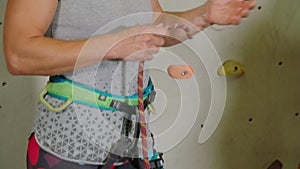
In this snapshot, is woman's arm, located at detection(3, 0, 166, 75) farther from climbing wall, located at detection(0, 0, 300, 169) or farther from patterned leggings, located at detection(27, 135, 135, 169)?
climbing wall, located at detection(0, 0, 300, 169)

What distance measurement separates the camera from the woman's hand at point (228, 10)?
2.56 feet

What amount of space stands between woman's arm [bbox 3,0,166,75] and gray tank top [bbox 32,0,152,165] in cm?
7

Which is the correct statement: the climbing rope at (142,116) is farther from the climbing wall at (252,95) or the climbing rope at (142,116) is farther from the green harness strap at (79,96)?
the climbing wall at (252,95)

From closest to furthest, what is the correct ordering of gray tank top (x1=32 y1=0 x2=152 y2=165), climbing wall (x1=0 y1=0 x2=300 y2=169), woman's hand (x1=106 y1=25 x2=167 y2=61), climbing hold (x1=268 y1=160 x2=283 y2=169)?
woman's hand (x1=106 y1=25 x2=167 y2=61) → gray tank top (x1=32 y1=0 x2=152 y2=165) → climbing wall (x1=0 y1=0 x2=300 y2=169) → climbing hold (x1=268 y1=160 x2=283 y2=169)

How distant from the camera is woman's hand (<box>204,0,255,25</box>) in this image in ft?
2.56

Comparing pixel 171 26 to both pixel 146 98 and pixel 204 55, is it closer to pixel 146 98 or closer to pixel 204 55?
pixel 146 98

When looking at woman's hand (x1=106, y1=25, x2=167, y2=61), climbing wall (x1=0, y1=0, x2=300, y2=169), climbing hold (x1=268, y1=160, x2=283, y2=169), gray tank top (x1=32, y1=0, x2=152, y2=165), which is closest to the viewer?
woman's hand (x1=106, y1=25, x2=167, y2=61)

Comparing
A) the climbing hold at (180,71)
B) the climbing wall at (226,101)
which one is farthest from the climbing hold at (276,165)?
the climbing hold at (180,71)

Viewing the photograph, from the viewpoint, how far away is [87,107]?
788mm

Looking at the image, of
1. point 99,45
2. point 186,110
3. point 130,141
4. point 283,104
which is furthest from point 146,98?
point 283,104

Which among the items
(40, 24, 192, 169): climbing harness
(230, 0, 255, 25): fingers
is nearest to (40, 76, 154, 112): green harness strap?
(40, 24, 192, 169): climbing harness

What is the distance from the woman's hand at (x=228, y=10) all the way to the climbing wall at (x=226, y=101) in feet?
1.93

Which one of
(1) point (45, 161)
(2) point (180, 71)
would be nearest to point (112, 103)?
(1) point (45, 161)

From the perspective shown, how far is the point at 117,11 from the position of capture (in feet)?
2.57
